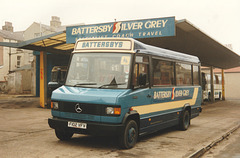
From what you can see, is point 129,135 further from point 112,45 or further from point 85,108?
point 112,45

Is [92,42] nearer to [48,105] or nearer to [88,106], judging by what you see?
[88,106]

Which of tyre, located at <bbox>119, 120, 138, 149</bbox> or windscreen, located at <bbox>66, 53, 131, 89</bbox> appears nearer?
tyre, located at <bbox>119, 120, 138, 149</bbox>

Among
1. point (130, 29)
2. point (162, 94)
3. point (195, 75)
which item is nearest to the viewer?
point (162, 94)

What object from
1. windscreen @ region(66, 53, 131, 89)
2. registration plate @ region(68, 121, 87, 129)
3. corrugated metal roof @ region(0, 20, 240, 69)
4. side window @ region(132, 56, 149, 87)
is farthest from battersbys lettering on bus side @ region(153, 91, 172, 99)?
corrugated metal roof @ region(0, 20, 240, 69)

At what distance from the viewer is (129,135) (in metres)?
7.05

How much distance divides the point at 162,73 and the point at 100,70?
8.54ft

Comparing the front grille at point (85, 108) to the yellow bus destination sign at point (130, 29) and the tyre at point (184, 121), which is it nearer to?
the tyre at point (184, 121)

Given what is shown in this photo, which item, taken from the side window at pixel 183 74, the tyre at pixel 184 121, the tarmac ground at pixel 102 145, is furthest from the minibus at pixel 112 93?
the tyre at pixel 184 121

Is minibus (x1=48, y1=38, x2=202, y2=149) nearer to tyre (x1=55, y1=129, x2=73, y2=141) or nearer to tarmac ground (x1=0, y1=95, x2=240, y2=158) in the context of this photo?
tyre (x1=55, y1=129, x2=73, y2=141)

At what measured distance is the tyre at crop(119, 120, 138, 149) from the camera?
681cm

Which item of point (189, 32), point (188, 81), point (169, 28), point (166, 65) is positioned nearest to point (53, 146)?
point (166, 65)

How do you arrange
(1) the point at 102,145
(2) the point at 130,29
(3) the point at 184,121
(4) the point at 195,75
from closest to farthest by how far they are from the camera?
(1) the point at 102,145 → (3) the point at 184,121 → (4) the point at 195,75 → (2) the point at 130,29

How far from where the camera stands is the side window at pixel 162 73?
28.2ft

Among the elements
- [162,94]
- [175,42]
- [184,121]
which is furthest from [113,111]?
[175,42]
